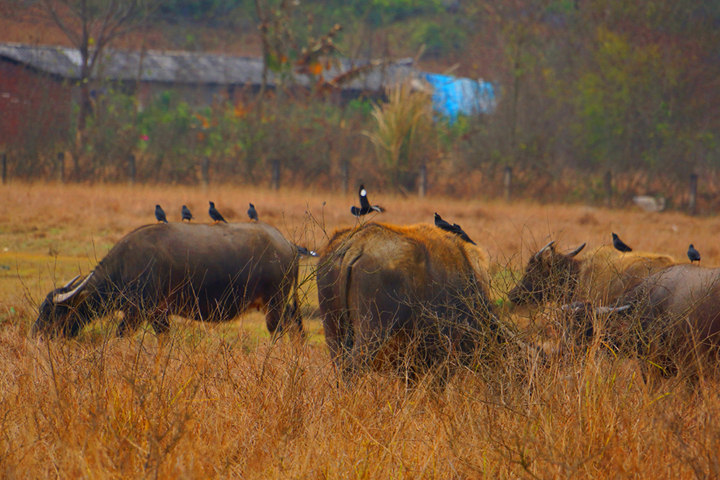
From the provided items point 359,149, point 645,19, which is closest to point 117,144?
point 359,149

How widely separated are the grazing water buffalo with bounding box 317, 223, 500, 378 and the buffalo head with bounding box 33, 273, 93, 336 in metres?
2.36

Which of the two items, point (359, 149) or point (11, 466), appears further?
point (359, 149)

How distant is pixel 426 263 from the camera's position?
4367mm

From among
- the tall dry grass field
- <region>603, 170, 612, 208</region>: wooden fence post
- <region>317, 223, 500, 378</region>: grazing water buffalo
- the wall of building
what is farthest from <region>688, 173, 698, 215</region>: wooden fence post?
the wall of building

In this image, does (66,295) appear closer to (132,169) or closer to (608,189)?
(132,169)

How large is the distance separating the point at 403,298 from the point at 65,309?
3.21m

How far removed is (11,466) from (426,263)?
2.40 metres

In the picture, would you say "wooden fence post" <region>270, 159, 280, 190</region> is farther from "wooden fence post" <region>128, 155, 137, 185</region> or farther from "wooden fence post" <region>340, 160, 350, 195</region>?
"wooden fence post" <region>128, 155, 137, 185</region>

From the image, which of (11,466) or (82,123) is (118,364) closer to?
(11,466)

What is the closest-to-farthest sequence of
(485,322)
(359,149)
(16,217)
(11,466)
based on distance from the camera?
(11,466) < (485,322) < (16,217) < (359,149)

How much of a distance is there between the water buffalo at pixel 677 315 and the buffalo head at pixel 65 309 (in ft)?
12.7

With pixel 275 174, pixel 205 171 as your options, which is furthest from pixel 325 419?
pixel 205 171

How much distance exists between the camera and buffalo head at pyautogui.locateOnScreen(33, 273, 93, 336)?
563 centimetres

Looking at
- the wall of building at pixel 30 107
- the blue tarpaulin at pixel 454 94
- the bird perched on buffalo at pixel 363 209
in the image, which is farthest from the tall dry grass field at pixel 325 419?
the blue tarpaulin at pixel 454 94
